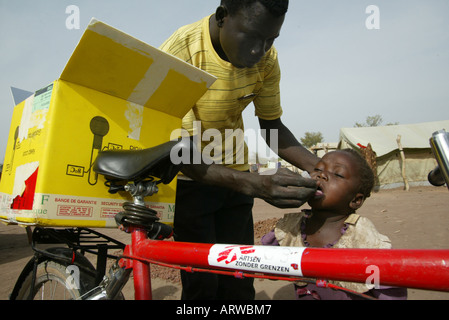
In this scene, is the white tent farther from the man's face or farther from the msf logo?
the msf logo

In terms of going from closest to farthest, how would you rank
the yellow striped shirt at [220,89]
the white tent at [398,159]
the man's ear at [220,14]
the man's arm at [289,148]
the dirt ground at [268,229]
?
the man's ear at [220,14] < the yellow striped shirt at [220,89] < the man's arm at [289,148] < the dirt ground at [268,229] < the white tent at [398,159]

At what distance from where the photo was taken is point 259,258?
883 millimetres

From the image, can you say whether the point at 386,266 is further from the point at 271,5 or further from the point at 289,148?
the point at 289,148

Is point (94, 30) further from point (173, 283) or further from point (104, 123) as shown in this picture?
point (173, 283)

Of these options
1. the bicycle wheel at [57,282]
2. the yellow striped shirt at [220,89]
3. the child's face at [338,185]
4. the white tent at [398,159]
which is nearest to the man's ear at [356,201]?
the child's face at [338,185]

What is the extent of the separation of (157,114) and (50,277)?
3.33ft

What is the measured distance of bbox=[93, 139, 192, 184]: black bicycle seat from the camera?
1163mm

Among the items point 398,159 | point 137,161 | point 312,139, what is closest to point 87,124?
point 137,161

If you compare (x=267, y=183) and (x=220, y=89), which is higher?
(x=220, y=89)

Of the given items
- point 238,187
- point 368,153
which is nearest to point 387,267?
point 238,187

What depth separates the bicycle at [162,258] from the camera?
68cm

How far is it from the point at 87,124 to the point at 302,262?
1013mm

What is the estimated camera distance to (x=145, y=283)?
1188 mm

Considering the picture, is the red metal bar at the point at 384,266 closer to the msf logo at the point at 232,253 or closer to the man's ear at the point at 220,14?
the msf logo at the point at 232,253
